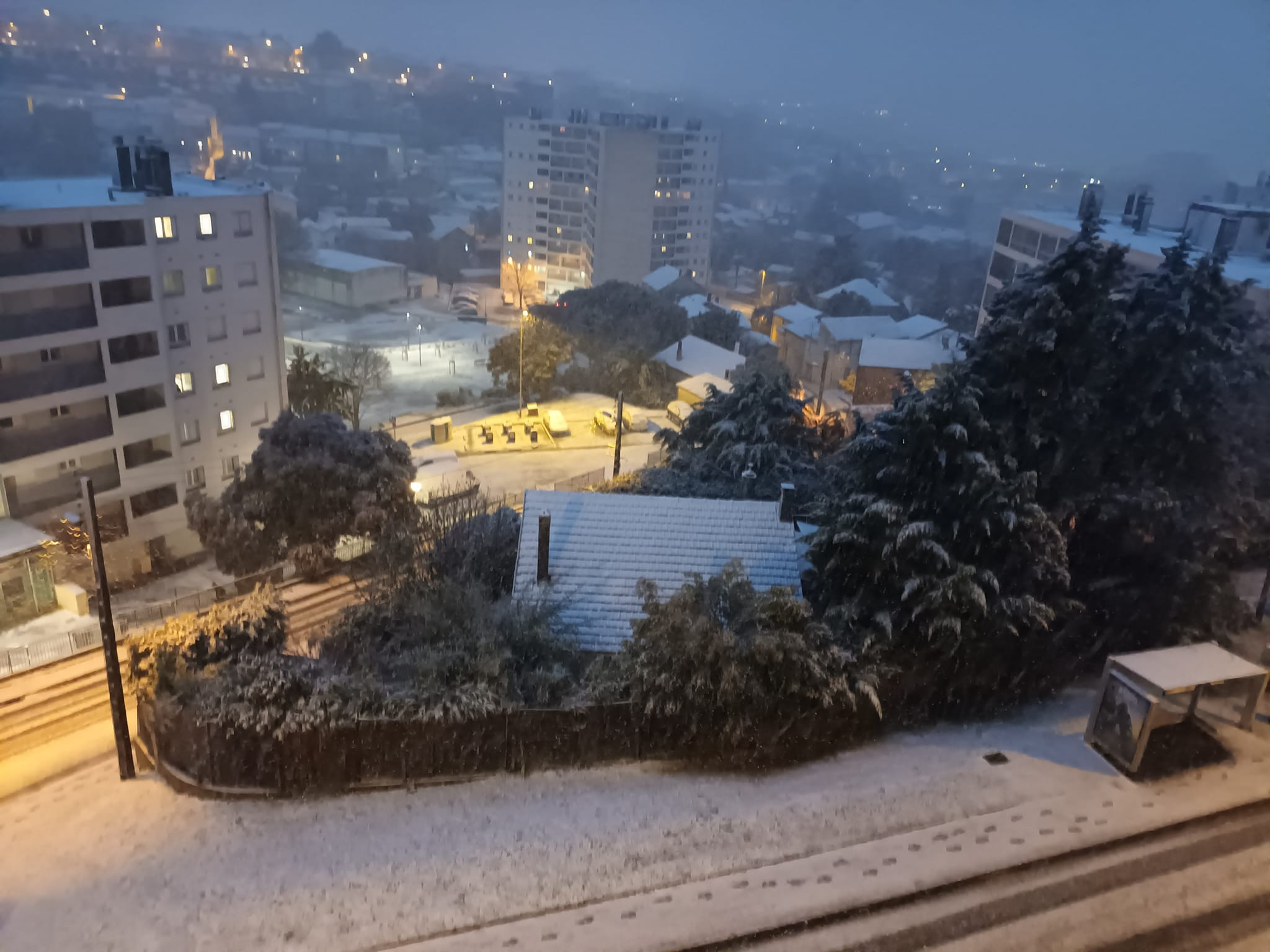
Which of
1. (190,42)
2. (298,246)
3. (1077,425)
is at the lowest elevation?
(298,246)

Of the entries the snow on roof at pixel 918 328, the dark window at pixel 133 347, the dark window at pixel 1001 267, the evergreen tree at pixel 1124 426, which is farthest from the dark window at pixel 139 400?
the snow on roof at pixel 918 328

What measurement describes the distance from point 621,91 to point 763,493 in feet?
642

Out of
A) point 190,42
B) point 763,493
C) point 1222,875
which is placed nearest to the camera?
point 1222,875

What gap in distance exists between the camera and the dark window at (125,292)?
23.5 meters

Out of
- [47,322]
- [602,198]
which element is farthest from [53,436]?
[602,198]

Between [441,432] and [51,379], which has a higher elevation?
[51,379]

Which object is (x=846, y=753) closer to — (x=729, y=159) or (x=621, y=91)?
(x=729, y=159)

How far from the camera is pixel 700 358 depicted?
149ft

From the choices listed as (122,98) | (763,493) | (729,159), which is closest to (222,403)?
(763,493)

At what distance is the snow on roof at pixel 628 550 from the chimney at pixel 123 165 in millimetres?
18908

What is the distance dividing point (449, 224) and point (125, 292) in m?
78.7

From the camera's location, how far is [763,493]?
842 inches

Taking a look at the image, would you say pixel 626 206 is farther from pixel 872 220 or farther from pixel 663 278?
pixel 872 220

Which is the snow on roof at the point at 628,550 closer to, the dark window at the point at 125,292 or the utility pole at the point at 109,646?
the utility pole at the point at 109,646
